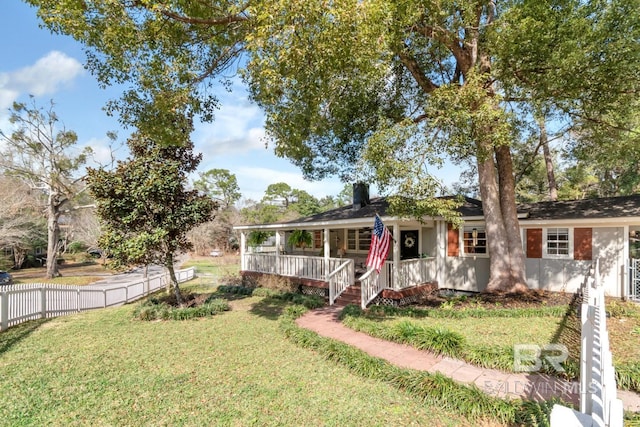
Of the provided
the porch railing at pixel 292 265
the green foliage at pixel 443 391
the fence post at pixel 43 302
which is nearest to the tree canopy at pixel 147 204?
→ the fence post at pixel 43 302

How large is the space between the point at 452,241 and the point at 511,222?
2.12 m

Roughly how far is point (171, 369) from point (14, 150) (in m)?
→ 26.6

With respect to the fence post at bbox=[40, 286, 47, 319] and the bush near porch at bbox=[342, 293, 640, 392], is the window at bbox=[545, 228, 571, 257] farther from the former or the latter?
the fence post at bbox=[40, 286, 47, 319]

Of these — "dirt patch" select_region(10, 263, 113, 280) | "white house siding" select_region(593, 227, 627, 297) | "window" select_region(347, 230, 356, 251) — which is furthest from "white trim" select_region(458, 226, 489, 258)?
"dirt patch" select_region(10, 263, 113, 280)

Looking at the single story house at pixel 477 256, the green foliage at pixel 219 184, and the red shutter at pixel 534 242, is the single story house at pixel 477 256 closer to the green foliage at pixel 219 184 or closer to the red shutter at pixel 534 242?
the red shutter at pixel 534 242

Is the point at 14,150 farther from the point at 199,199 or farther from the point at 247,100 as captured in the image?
the point at 247,100

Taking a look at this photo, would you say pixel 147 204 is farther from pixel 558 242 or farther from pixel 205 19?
pixel 558 242

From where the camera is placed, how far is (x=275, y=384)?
4.93m

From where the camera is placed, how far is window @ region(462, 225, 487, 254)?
11.5 metres

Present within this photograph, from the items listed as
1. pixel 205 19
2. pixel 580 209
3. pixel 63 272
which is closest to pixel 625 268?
pixel 580 209

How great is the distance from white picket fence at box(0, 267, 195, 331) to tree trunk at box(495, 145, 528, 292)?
45.3ft

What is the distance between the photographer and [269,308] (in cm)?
1034

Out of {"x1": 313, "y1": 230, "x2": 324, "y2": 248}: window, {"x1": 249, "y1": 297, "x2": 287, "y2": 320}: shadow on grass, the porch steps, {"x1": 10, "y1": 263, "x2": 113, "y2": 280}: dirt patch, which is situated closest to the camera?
{"x1": 249, "y1": 297, "x2": 287, "y2": 320}: shadow on grass

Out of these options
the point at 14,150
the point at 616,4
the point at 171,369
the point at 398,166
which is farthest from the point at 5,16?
the point at 14,150
